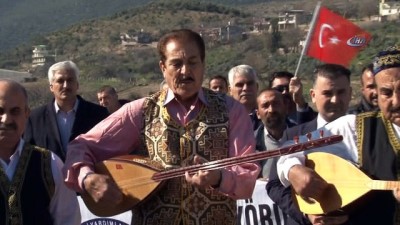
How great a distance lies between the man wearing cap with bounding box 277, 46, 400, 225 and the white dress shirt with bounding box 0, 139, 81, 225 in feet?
3.98

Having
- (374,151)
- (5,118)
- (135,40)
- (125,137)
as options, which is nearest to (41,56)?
(135,40)

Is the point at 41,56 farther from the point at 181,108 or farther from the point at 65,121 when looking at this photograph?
the point at 181,108

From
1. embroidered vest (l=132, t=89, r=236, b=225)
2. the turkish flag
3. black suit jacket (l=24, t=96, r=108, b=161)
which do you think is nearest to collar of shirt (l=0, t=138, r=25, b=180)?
embroidered vest (l=132, t=89, r=236, b=225)

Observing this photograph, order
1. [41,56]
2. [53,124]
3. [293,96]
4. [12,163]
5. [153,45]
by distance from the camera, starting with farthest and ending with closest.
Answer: [153,45]
[41,56]
[293,96]
[53,124]
[12,163]

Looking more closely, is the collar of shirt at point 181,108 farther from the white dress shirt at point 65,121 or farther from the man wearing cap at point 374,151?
the white dress shirt at point 65,121

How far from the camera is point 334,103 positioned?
22.1 feet

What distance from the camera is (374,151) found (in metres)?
4.69

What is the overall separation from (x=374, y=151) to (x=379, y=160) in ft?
0.22

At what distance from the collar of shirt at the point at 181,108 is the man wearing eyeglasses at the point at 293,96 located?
12.9 ft

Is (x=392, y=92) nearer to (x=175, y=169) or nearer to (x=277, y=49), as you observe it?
(x=175, y=169)

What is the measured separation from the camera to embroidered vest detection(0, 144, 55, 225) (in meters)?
4.70

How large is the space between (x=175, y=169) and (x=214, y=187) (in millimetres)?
265

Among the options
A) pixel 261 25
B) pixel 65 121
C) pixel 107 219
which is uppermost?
pixel 65 121

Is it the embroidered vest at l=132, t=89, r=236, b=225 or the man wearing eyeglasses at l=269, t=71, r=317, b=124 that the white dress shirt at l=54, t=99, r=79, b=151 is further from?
the embroidered vest at l=132, t=89, r=236, b=225
